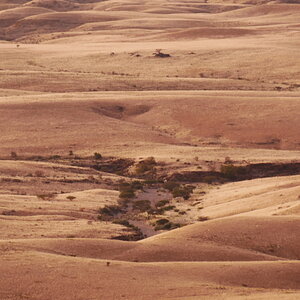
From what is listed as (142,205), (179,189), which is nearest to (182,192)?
(179,189)

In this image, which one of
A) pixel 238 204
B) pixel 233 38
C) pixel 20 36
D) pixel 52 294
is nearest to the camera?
pixel 52 294

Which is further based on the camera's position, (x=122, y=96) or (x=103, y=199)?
(x=122, y=96)

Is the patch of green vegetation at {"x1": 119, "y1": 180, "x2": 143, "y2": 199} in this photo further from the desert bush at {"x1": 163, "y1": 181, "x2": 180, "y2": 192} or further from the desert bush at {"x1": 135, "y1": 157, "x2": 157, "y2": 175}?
the desert bush at {"x1": 135, "y1": 157, "x2": 157, "y2": 175}

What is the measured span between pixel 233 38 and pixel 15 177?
64654 millimetres

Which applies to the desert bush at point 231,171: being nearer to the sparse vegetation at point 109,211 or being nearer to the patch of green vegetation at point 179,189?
the patch of green vegetation at point 179,189

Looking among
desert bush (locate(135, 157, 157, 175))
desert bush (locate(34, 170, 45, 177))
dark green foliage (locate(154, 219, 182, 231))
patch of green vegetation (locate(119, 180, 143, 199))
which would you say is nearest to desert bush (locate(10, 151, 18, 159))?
desert bush (locate(34, 170, 45, 177))

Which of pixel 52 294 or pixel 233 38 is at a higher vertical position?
Result: pixel 52 294

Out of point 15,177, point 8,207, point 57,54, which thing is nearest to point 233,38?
point 57,54

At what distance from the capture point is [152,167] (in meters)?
43.7

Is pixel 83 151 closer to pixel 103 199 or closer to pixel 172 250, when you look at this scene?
pixel 103 199

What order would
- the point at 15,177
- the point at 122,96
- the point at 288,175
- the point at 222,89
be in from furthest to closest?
1. the point at 222,89
2. the point at 122,96
3. the point at 288,175
4. the point at 15,177

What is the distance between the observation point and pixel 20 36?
119812 millimetres

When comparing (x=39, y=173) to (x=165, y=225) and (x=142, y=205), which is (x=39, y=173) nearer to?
(x=142, y=205)

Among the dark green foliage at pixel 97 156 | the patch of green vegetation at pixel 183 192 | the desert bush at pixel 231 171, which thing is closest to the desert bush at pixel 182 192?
the patch of green vegetation at pixel 183 192
